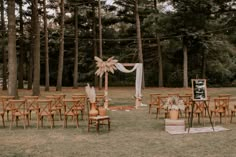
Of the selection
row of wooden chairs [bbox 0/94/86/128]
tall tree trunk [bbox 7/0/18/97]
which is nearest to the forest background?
tall tree trunk [bbox 7/0/18/97]

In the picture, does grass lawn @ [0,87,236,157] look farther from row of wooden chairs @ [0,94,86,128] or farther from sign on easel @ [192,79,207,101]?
sign on easel @ [192,79,207,101]

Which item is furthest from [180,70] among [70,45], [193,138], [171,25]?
[193,138]

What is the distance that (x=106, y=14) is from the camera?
3838 centimetres

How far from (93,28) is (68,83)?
7975mm

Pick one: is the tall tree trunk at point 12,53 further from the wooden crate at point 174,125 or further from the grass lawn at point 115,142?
the wooden crate at point 174,125

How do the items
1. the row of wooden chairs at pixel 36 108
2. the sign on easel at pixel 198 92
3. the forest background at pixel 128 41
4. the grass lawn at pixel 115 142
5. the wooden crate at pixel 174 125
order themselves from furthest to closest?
the forest background at pixel 128 41
the row of wooden chairs at pixel 36 108
the sign on easel at pixel 198 92
the wooden crate at pixel 174 125
the grass lawn at pixel 115 142

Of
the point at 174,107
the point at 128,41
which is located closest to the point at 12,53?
the point at 174,107

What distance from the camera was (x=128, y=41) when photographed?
35.7 metres

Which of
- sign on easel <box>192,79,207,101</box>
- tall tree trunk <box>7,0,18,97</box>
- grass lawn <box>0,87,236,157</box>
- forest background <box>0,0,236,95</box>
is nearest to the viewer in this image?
grass lawn <box>0,87,236,157</box>

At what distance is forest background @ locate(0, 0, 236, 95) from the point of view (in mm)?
28016

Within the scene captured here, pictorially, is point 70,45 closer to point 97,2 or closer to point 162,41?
point 97,2

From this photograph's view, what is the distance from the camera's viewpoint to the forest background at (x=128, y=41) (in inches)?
1103

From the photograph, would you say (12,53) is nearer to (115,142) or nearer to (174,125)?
(174,125)

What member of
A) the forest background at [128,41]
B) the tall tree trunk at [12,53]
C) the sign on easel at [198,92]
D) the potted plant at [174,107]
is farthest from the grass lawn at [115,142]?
the forest background at [128,41]
